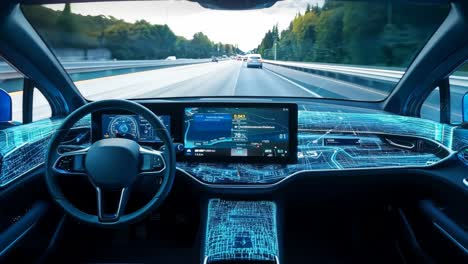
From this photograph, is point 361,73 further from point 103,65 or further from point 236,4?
point 103,65

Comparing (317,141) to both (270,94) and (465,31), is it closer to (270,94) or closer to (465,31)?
(270,94)

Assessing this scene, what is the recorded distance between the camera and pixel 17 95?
11.8ft

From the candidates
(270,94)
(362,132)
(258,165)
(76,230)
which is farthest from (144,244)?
(362,132)

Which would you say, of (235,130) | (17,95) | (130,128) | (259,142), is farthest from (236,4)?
(17,95)

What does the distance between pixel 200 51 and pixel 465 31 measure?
103 inches

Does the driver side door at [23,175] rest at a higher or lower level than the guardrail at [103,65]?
lower

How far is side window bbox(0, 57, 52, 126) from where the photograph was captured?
3.45 m

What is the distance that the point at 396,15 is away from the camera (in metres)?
3.92

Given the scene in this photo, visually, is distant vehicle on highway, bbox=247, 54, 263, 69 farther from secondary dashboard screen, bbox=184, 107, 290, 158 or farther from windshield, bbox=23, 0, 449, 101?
secondary dashboard screen, bbox=184, 107, 290, 158

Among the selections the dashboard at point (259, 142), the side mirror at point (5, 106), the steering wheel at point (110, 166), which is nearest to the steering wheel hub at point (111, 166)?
the steering wheel at point (110, 166)

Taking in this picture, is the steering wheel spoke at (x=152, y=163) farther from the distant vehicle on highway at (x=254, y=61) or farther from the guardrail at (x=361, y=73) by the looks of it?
the distant vehicle on highway at (x=254, y=61)

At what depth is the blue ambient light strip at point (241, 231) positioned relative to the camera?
337 centimetres

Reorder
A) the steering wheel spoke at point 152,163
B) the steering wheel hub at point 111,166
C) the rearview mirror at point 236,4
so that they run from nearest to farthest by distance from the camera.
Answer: the steering wheel hub at point 111,166 → the steering wheel spoke at point 152,163 → the rearview mirror at point 236,4

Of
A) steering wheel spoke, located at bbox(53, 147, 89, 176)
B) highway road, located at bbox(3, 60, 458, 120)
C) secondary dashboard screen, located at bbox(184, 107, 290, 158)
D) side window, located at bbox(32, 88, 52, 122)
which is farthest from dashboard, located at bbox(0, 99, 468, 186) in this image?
steering wheel spoke, located at bbox(53, 147, 89, 176)
